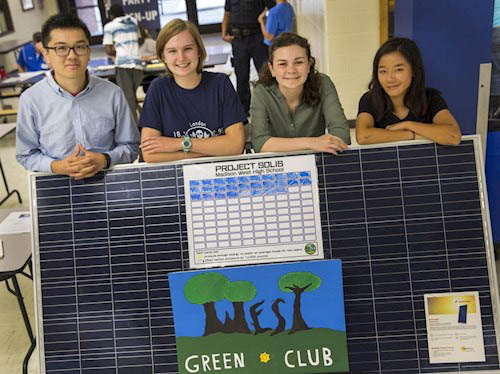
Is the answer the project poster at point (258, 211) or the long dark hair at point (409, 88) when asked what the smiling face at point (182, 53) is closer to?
the project poster at point (258, 211)

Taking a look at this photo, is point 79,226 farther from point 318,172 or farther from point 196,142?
point 318,172

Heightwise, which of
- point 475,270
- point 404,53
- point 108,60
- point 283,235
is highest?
point 108,60

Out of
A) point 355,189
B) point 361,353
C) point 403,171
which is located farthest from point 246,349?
point 403,171

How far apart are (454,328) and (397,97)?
1.00 meters

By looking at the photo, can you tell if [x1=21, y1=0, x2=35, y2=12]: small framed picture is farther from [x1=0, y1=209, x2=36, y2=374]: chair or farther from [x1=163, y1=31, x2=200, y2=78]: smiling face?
[x1=163, y1=31, x2=200, y2=78]: smiling face

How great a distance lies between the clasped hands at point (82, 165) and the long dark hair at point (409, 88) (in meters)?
1.19

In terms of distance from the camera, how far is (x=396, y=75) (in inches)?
105

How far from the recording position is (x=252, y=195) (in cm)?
233

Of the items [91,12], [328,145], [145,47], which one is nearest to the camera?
[328,145]

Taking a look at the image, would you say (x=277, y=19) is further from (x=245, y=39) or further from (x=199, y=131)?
(x=199, y=131)

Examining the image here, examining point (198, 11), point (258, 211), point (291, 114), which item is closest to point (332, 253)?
point (258, 211)

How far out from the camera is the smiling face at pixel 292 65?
254 cm

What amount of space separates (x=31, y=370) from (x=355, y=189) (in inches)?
80.9

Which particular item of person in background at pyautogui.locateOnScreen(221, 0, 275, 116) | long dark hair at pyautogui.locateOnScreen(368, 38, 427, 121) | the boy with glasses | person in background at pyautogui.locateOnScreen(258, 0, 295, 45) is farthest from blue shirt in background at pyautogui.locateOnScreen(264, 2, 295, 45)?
the boy with glasses
